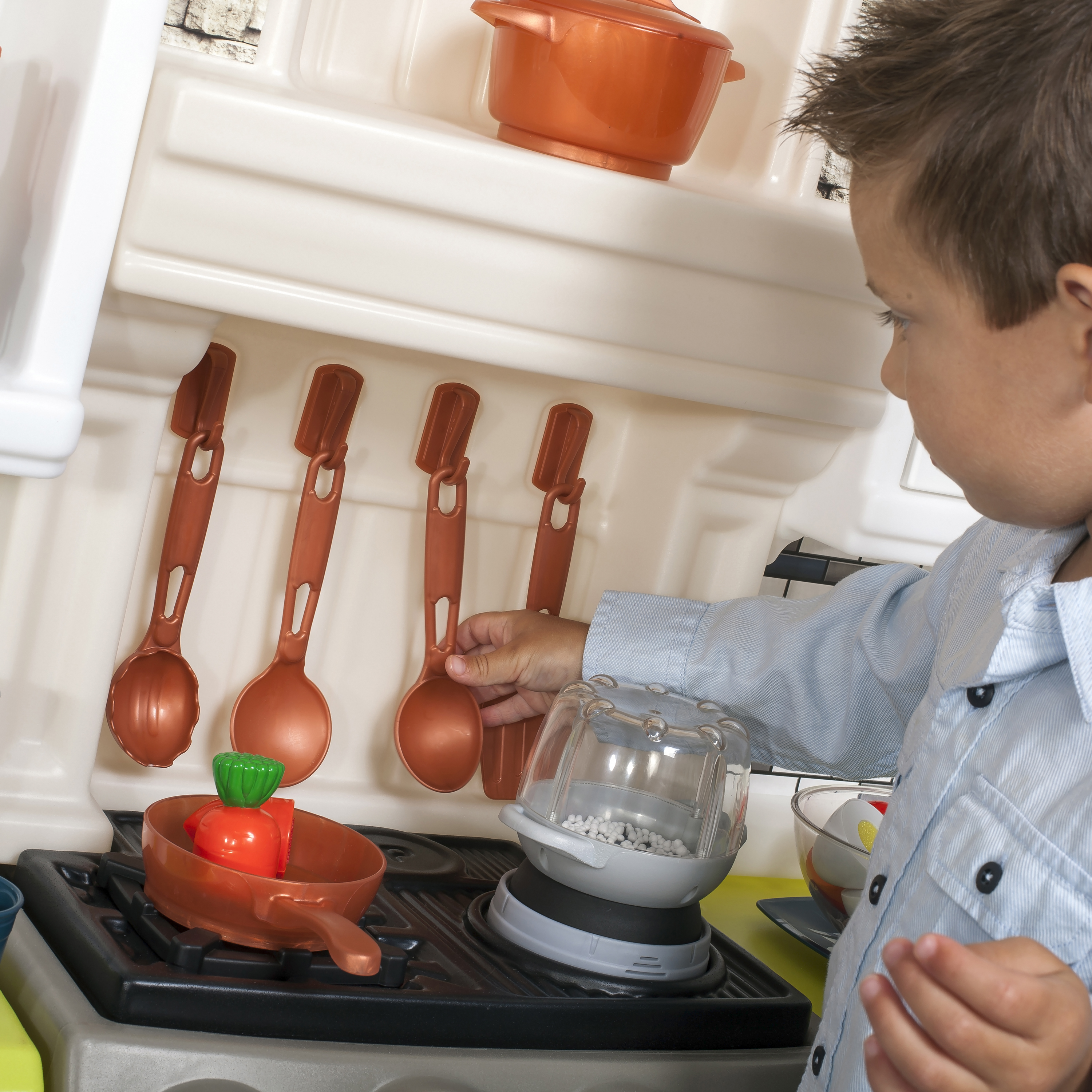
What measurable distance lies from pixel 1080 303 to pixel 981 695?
265 mm

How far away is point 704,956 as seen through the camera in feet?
3.11

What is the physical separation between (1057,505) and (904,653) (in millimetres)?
286

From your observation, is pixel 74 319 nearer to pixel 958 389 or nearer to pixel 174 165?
pixel 174 165

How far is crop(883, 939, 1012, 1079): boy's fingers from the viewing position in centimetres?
52

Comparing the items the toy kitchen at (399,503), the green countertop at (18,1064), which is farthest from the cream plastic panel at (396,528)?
the green countertop at (18,1064)

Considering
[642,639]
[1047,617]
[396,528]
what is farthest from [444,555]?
[1047,617]

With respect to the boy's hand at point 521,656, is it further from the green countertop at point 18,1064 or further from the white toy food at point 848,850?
the green countertop at point 18,1064

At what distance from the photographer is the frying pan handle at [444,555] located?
1.06 m

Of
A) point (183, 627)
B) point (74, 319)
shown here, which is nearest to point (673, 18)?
point (74, 319)

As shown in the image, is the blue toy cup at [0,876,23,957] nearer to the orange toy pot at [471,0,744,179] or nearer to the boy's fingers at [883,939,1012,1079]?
the boy's fingers at [883,939,1012,1079]

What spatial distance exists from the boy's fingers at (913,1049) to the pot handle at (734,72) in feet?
2.20

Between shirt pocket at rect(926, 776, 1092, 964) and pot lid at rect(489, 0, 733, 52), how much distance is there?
0.51 meters

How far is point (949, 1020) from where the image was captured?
52 centimetres

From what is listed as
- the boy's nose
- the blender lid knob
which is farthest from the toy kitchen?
the boy's nose
